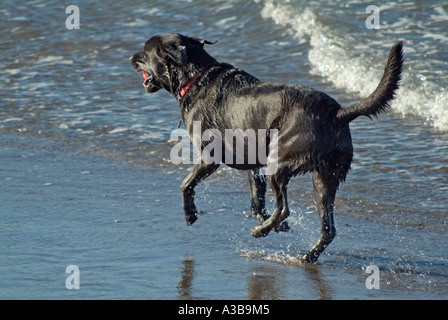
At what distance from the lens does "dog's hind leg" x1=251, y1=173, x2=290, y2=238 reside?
5016 millimetres

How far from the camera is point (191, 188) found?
5.52 metres

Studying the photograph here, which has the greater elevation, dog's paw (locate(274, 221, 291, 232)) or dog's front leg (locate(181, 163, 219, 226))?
dog's front leg (locate(181, 163, 219, 226))

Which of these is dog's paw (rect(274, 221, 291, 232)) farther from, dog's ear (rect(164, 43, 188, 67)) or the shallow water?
dog's ear (rect(164, 43, 188, 67))

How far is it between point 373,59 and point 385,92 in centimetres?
600

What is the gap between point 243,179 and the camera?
6879 millimetres

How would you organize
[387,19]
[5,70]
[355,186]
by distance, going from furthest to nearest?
[387,19]
[5,70]
[355,186]

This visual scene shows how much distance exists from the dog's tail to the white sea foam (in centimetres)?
350

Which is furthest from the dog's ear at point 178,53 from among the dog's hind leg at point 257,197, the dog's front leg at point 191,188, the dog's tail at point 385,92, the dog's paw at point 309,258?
the dog's paw at point 309,258

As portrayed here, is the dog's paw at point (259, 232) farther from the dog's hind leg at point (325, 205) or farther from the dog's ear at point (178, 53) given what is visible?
the dog's ear at point (178, 53)

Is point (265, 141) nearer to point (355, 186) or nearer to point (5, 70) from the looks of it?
point (355, 186)

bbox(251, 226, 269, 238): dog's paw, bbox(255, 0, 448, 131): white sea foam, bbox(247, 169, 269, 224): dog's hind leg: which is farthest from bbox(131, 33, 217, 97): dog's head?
bbox(255, 0, 448, 131): white sea foam

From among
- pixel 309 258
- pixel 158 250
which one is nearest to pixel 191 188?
pixel 158 250
